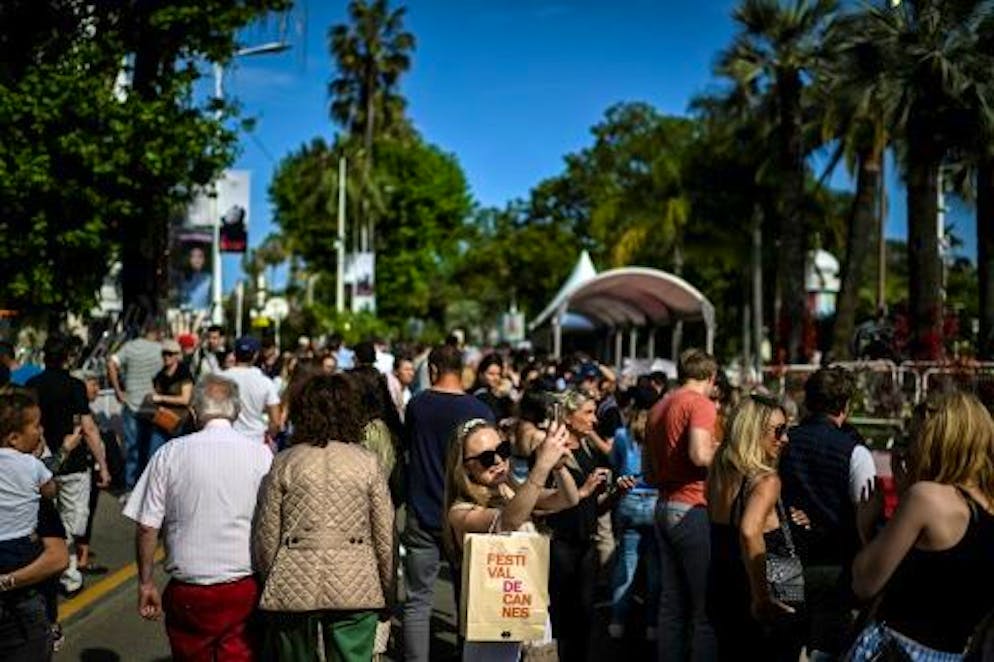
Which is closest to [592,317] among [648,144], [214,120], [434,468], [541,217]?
[214,120]

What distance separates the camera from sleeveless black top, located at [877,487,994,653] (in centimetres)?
380

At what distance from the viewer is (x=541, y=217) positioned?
263ft

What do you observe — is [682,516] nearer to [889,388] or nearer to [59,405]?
[59,405]

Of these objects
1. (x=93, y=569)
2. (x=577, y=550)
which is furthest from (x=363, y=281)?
(x=577, y=550)

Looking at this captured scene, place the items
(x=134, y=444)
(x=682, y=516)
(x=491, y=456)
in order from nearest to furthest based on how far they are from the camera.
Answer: (x=491, y=456) → (x=682, y=516) → (x=134, y=444)

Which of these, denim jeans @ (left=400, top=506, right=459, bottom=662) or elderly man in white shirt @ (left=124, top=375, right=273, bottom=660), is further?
denim jeans @ (left=400, top=506, right=459, bottom=662)

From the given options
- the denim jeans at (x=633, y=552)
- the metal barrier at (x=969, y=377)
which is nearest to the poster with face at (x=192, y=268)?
the metal barrier at (x=969, y=377)

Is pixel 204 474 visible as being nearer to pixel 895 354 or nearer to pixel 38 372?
pixel 38 372

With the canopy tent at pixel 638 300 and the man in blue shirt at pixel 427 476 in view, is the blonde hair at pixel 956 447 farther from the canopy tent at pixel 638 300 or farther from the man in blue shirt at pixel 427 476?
the canopy tent at pixel 638 300

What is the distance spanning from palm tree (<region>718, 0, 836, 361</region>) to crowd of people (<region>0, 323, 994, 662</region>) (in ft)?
87.4

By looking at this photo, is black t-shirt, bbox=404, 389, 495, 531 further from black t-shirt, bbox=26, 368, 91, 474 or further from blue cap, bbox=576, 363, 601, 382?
blue cap, bbox=576, 363, 601, 382

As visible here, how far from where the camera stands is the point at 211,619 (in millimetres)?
5070

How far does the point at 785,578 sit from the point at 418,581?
220 cm

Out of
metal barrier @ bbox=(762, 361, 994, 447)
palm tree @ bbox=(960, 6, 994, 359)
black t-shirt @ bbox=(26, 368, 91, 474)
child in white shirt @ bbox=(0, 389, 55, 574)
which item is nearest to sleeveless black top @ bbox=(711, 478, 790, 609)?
child in white shirt @ bbox=(0, 389, 55, 574)
